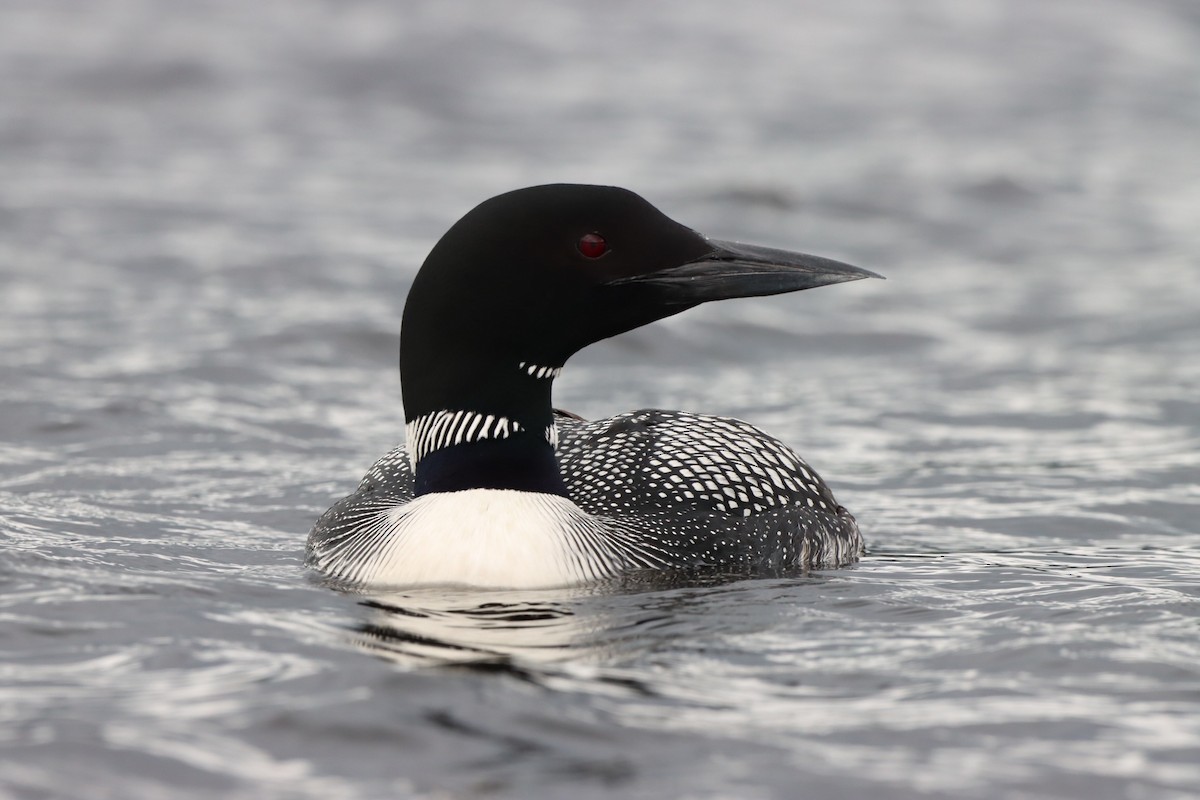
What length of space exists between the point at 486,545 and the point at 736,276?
94 cm

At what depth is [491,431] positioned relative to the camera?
4.62 meters

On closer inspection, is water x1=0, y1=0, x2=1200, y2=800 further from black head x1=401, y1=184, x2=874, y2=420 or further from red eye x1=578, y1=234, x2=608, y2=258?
red eye x1=578, y1=234, x2=608, y2=258

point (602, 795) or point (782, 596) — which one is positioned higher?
point (782, 596)

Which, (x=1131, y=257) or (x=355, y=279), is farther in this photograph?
(x=1131, y=257)

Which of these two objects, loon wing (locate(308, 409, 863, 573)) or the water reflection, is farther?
loon wing (locate(308, 409, 863, 573))

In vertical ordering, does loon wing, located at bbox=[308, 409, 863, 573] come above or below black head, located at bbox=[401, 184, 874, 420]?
below

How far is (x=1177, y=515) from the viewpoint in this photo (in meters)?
6.14

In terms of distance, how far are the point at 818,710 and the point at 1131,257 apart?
8.08 meters

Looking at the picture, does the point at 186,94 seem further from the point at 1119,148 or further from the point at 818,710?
the point at 818,710

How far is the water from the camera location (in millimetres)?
3543

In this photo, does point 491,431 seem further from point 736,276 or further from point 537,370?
point 736,276

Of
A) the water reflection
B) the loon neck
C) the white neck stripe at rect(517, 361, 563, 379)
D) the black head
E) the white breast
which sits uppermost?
the black head

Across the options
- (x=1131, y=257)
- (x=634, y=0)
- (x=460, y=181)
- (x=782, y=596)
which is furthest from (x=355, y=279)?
(x=634, y=0)

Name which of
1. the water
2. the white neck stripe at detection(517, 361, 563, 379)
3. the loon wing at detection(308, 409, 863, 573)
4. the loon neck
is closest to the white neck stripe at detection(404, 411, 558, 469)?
the loon neck
